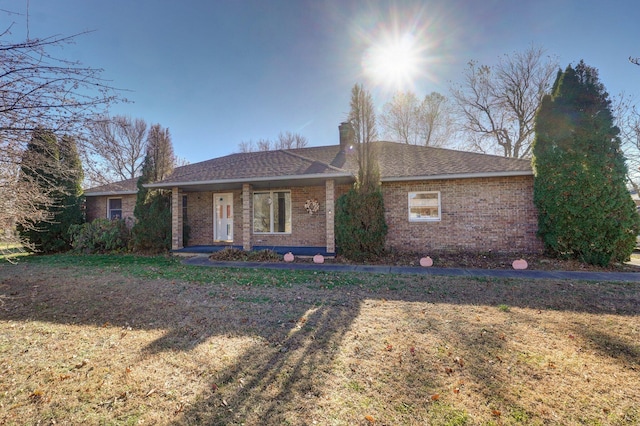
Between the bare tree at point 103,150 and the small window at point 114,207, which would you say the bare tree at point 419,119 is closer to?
the small window at point 114,207

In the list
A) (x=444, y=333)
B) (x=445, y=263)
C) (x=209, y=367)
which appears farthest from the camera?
(x=445, y=263)

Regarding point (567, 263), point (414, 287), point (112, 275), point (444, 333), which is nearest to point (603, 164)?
point (567, 263)

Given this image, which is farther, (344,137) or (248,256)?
(344,137)

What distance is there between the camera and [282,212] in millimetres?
11656

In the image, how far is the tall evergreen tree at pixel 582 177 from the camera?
7.70 meters

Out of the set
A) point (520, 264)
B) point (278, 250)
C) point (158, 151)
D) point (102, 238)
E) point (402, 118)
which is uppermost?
point (402, 118)

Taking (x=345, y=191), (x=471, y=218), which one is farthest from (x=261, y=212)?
(x=471, y=218)

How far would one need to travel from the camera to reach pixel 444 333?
3.72 meters

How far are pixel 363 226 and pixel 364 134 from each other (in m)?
3.03

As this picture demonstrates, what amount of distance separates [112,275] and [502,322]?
8.75 m

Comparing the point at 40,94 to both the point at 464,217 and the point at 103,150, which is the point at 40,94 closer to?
the point at 103,150

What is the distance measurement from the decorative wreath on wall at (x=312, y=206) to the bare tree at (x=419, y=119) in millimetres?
14504

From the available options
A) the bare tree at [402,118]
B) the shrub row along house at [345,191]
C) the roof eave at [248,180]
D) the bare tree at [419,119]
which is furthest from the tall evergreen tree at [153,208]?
the bare tree at [419,119]

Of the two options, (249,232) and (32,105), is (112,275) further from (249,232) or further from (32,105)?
(32,105)
